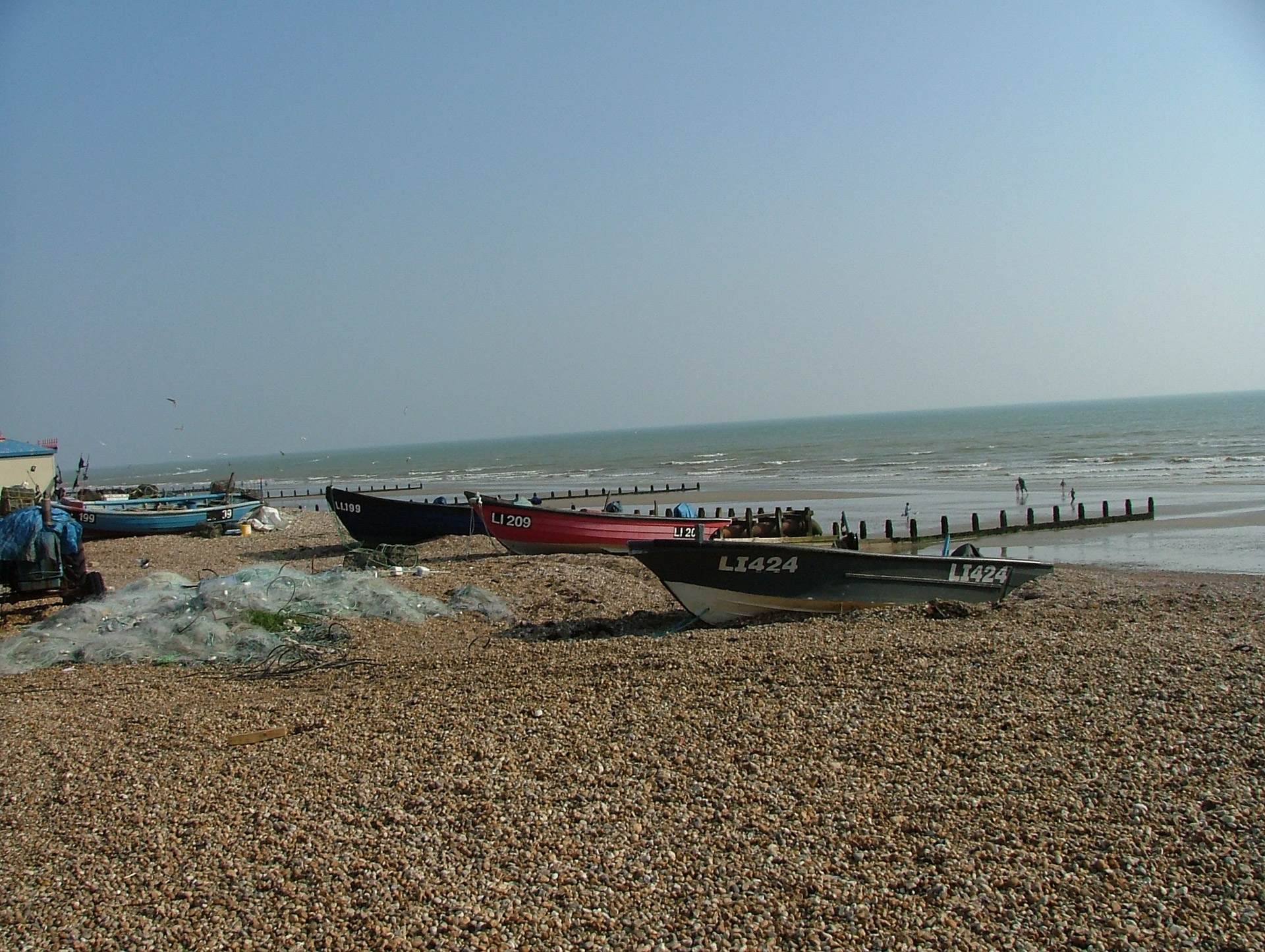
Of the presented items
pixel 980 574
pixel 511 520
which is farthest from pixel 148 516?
pixel 980 574

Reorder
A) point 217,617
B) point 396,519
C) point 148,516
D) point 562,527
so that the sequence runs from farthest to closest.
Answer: point 148,516, point 396,519, point 562,527, point 217,617

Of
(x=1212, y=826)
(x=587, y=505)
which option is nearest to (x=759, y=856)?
(x=1212, y=826)

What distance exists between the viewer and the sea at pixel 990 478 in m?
23.0

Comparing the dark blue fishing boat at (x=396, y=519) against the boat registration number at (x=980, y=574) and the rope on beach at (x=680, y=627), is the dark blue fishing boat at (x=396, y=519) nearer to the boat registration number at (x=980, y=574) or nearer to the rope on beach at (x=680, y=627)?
the rope on beach at (x=680, y=627)

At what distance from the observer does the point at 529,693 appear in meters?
7.78

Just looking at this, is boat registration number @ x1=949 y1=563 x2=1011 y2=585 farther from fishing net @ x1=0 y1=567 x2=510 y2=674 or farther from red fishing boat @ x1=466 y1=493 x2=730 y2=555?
red fishing boat @ x1=466 y1=493 x2=730 y2=555

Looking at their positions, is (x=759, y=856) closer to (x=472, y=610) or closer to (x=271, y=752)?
(x=271, y=752)

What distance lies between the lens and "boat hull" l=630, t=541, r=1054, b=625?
11383mm

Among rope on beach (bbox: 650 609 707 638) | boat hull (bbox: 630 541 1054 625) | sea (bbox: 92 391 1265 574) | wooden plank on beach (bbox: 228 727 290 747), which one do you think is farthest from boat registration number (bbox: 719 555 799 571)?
sea (bbox: 92 391 1265 574)

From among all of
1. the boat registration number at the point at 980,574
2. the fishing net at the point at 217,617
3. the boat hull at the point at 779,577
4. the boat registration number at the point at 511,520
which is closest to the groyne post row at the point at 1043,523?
the boat registration number at the point at 511,520

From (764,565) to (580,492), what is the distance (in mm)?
39082

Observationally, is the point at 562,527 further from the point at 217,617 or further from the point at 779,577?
the point at 217,617

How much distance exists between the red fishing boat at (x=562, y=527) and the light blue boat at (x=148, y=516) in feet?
41.4

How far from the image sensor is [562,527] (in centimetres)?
1923
